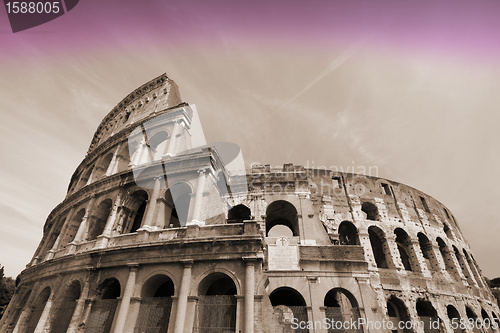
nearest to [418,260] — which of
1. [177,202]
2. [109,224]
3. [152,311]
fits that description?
[177,202]

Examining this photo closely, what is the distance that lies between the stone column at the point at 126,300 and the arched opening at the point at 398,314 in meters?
14.5

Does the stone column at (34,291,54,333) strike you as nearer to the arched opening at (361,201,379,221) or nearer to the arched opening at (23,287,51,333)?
the arched opening at (23,287,51,333)

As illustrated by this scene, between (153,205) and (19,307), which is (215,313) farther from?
(19,307)

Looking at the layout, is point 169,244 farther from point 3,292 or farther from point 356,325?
point 3,292

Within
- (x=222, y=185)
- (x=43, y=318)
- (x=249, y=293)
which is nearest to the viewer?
(x=249, y=293)

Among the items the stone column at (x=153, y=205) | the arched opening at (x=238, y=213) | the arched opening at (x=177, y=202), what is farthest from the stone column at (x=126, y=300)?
the arched opening at (x=238, y=213)

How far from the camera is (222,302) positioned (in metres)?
9.27

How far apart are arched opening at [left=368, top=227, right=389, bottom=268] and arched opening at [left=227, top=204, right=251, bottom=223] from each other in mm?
9008

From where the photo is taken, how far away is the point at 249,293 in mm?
8805

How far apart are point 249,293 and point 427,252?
1602cm

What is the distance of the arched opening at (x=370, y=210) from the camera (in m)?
17.7

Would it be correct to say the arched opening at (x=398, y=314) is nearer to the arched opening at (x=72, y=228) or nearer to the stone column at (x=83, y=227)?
the stone column at (x=83, y=227)

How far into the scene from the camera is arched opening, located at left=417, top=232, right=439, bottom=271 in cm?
1717

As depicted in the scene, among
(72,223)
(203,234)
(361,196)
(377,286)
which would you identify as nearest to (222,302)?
(203,234)
